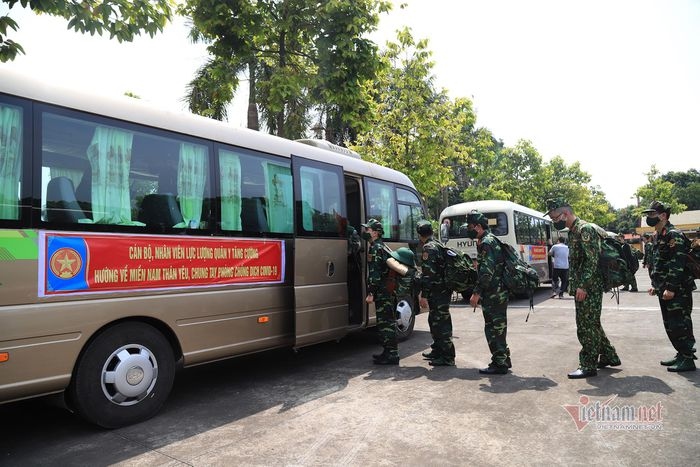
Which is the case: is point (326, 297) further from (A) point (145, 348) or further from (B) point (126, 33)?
(B) point (126, 33)

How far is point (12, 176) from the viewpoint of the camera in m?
3.65

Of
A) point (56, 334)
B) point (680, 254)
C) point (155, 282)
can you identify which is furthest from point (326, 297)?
point (680, 254)

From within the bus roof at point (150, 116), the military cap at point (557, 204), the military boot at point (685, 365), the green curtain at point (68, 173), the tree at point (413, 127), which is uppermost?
the tree at point (413, 127)

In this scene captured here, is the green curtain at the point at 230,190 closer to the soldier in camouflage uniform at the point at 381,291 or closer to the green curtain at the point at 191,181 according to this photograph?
the green curtain at the point at 191,181

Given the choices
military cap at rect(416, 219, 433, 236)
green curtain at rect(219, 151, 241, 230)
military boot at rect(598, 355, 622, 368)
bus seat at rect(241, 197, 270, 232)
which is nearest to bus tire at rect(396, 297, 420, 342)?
military cap at rect(416, 219, 433, 236)

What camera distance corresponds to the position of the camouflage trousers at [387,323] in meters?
6.54

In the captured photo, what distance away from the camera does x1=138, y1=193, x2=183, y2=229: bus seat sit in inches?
177

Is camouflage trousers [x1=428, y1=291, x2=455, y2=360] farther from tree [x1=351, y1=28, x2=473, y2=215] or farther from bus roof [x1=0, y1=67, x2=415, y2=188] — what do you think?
tree [x1=351, y1=28, x2=473, y2=215]

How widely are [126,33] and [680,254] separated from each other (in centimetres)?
699

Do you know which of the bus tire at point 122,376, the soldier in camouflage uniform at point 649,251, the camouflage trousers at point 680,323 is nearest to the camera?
the bus tire at point 122,376

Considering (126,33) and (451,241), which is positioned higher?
(126,33)

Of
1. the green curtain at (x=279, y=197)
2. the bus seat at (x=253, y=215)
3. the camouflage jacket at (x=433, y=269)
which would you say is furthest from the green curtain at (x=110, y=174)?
the camouflage jacket at (x=433, y=269)

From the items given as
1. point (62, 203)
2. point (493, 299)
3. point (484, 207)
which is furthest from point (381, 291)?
point (484, 207)

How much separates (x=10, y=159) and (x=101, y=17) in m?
2.62
